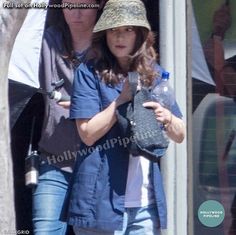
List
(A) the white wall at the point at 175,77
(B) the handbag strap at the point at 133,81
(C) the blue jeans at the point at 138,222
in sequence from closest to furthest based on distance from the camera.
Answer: (B) the handbag strap at the point at 133,81
(C) the blue jeans at the point at 138,222
(A) the white wall at the point at 175,77

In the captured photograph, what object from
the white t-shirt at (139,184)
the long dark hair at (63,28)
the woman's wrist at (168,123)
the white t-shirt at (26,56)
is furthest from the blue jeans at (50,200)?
the woman's wrist at (168,123)

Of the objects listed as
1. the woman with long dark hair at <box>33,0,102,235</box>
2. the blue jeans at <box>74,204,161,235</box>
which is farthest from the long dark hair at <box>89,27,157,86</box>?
the woman with long dark hair at <box>33,0,102,235</box>

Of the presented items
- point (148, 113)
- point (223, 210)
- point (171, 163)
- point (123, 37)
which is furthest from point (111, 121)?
point (223, 210)

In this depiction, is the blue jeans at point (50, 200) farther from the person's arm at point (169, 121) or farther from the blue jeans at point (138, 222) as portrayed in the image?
the person's arm at point (169, 121)

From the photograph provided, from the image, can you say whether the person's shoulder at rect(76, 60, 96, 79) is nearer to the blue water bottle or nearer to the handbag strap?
the handbag strap

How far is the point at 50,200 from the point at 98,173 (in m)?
0.92

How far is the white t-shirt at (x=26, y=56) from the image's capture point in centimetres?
539

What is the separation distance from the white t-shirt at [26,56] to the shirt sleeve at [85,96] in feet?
3.32

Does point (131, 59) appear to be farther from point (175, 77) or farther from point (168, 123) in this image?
point (175, 77)

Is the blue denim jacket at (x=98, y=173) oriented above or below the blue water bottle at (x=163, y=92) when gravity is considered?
below

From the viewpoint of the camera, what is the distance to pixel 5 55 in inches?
170

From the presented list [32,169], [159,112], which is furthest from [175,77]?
[159,112]

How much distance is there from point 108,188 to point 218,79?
1.74m

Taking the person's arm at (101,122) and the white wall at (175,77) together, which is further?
the white wall at (175,77)
